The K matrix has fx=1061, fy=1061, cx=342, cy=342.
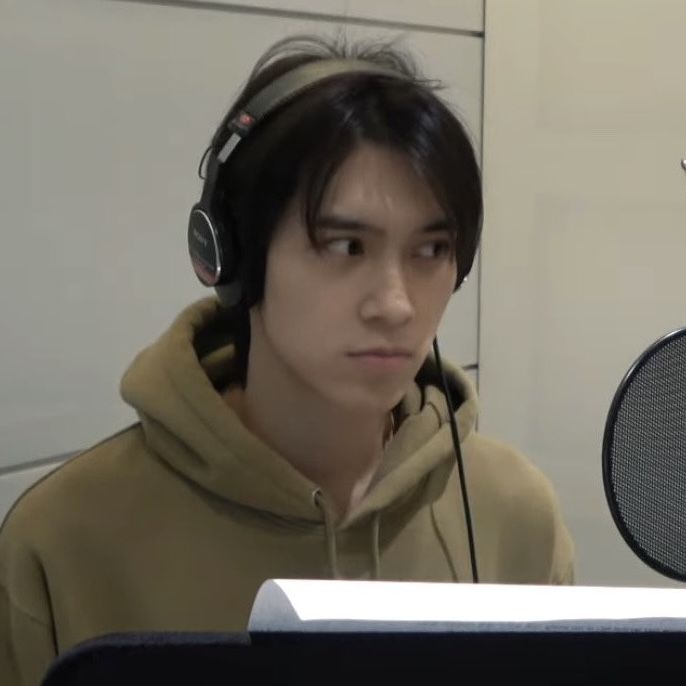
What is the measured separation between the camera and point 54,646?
821mm

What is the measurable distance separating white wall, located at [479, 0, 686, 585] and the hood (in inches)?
32.7

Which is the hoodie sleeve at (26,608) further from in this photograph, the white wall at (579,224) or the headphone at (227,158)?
the white wall at (579,224)

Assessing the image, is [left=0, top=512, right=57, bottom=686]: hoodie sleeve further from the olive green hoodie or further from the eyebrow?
the eyebrow

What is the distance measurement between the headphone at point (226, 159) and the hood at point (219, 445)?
0.23 ft

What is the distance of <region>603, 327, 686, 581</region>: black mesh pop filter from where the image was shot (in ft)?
2.43

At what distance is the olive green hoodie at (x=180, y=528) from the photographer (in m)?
0.82

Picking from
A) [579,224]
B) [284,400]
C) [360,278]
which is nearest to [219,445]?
[284,400]

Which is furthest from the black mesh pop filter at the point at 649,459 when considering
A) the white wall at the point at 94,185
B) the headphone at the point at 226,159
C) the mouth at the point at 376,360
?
the white wall at the point at 94,185

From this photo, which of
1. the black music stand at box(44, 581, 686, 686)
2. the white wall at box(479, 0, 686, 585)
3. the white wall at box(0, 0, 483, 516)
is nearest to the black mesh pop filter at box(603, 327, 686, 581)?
the black music stand at box(44, 581, 686, 686)

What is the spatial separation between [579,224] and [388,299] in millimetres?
974

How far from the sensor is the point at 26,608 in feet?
2.66

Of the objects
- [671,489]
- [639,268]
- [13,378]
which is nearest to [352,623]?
[671,489]

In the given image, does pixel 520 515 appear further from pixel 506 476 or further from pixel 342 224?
pixel 342 224

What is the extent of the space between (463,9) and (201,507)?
42.3 inches
